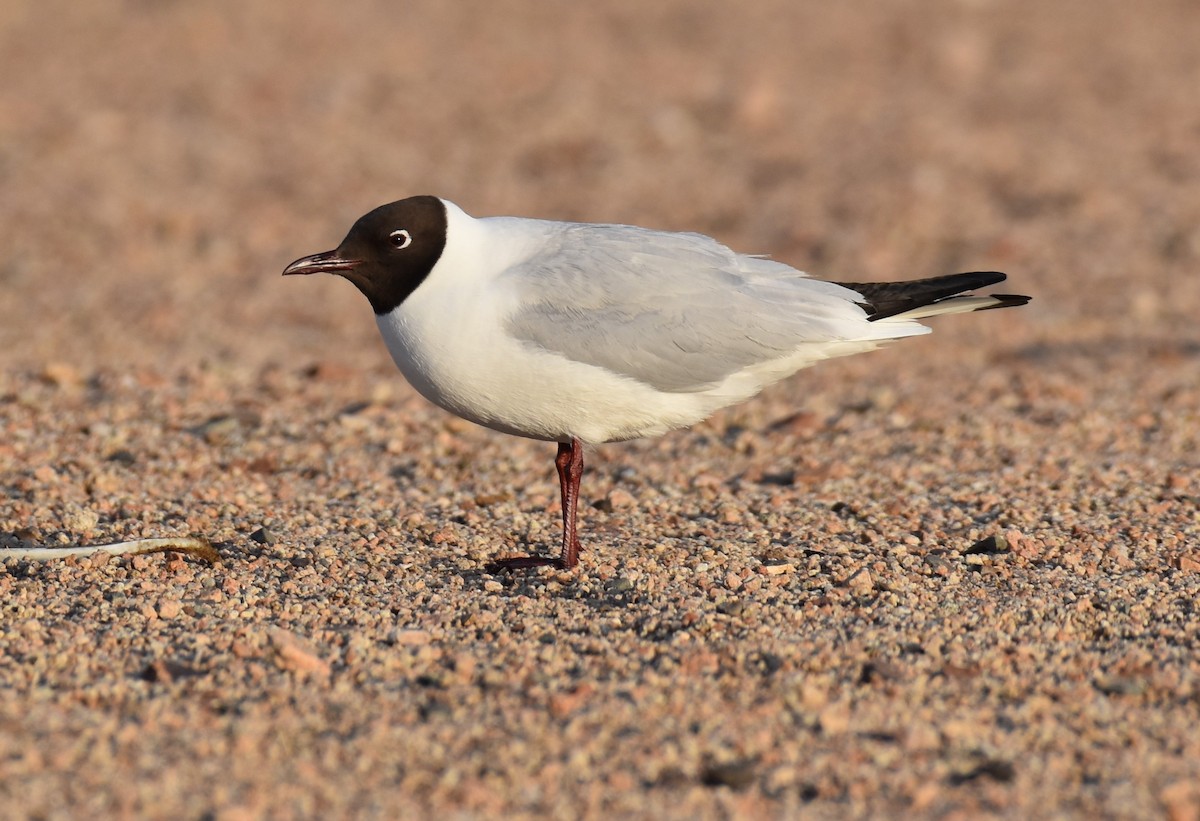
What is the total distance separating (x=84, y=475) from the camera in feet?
19.8

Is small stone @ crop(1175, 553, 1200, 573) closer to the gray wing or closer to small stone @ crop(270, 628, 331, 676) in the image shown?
the gray wing

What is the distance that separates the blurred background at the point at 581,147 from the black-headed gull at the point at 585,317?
12.1 feet

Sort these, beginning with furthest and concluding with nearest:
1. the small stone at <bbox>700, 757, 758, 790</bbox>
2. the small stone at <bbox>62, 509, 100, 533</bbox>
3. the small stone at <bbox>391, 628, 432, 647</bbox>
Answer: the small stone at <bbox>62, 509, 100, 533</bbox> → the small stone at <bbox>391, 628, 432, 647</bbox> → the small stone at <bbox>700, 757, 758, 790</bbox>

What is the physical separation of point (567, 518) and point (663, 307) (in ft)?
2.74

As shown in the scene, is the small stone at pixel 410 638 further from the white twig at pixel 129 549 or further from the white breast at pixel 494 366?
the white twig at pixel 129 549

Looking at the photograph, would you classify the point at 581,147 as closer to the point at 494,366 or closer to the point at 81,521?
the point at 81,521

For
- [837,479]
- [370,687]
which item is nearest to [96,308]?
[837,479]

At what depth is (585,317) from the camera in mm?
5062

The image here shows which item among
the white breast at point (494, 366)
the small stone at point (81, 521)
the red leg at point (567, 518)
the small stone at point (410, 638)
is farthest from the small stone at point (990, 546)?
the small stone at point (81, 521)

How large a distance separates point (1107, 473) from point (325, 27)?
11.1 metres

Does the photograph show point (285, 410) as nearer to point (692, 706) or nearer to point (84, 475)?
point (84, 475)

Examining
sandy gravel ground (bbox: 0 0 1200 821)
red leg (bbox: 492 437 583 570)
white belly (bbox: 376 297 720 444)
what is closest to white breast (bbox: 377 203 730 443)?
white belly (bbox: 376 297 720 444)

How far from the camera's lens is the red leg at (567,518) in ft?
16.9

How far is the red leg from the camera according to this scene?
5148 millimetres
